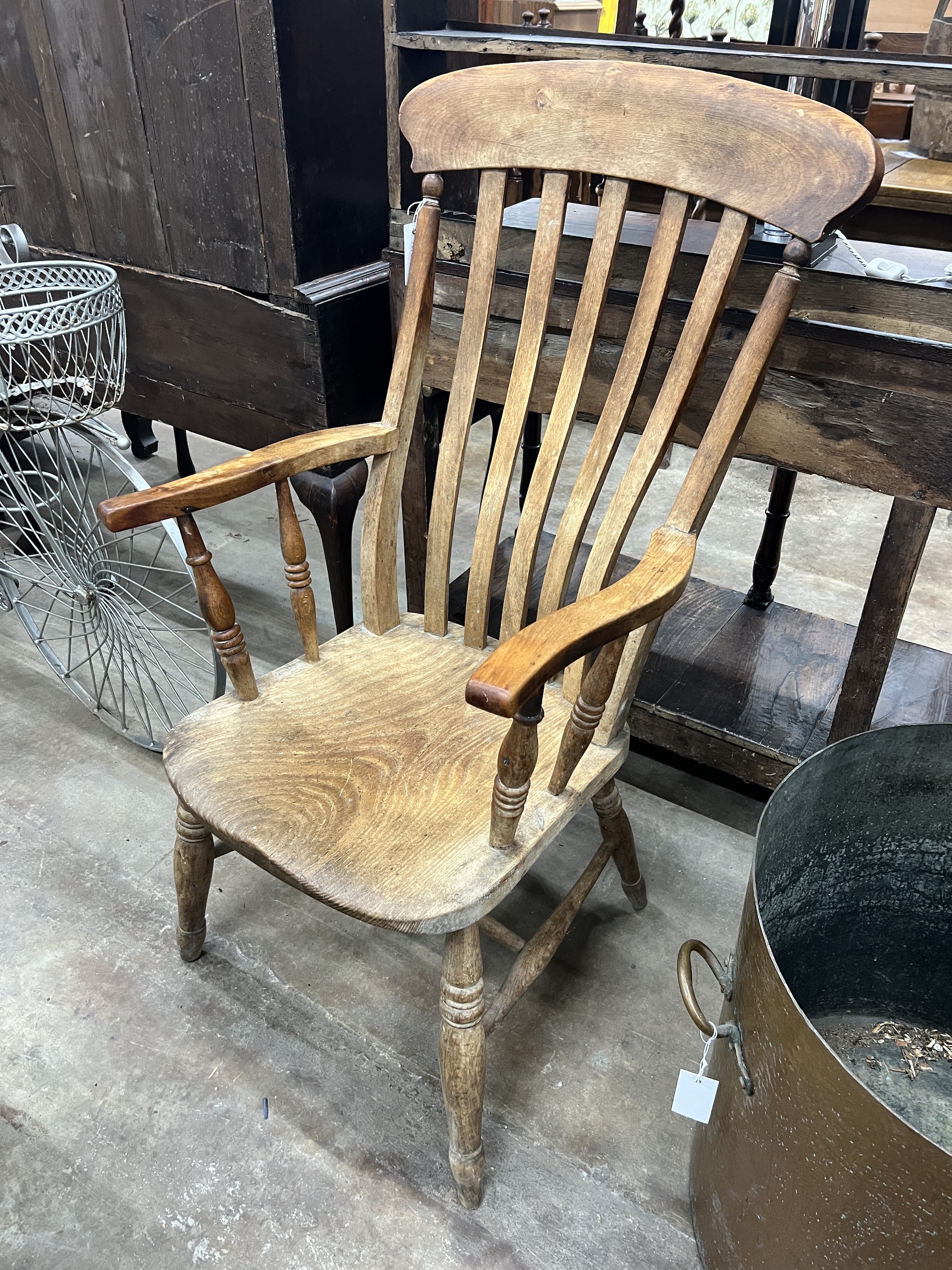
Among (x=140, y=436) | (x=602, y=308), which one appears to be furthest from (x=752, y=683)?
(x=140, y=436)

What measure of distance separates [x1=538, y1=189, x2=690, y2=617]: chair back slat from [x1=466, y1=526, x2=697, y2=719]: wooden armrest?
0.15m

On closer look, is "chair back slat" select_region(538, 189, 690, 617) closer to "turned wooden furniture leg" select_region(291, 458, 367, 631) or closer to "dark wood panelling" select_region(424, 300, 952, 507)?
"dark wood panelling" select_region(424, 300, 952, 507)

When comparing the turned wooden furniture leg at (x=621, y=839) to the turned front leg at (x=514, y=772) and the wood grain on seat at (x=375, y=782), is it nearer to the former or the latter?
the wood grain on seat at (x=375, y=782)

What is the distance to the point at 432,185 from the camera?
1.28 m

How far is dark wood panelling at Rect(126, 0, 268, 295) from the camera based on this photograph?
5.12 feet

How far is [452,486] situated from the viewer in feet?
4.41

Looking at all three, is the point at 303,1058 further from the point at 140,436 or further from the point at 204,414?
the point at 140,436

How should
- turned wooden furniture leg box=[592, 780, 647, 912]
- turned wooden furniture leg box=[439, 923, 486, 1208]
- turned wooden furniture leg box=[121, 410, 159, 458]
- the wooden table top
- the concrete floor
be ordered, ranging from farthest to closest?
1. turned wooden furniture leg box=[121, 410, 159, 458]
2. the wooden table top
3. turned wooden furniture leg box=[592, 780, 647, 912]
4. the concrete floor
5. turned wooden furniture leg box=[439, 923, 486, 1208]

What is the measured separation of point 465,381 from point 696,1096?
960 millimetres

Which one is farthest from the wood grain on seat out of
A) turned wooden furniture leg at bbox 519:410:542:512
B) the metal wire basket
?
turned wooden furniture leg at bbox 519:410:542:512

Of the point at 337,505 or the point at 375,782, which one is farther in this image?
the point at 337,505

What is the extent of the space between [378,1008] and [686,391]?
1025 mm

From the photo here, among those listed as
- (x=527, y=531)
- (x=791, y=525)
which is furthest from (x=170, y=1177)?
(x=791, y=525)

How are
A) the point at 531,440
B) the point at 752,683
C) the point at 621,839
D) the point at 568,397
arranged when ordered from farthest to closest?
1. the point at 531,440
2. the point at 752,683
3. the point at 621,839
4. the point at 568,397
